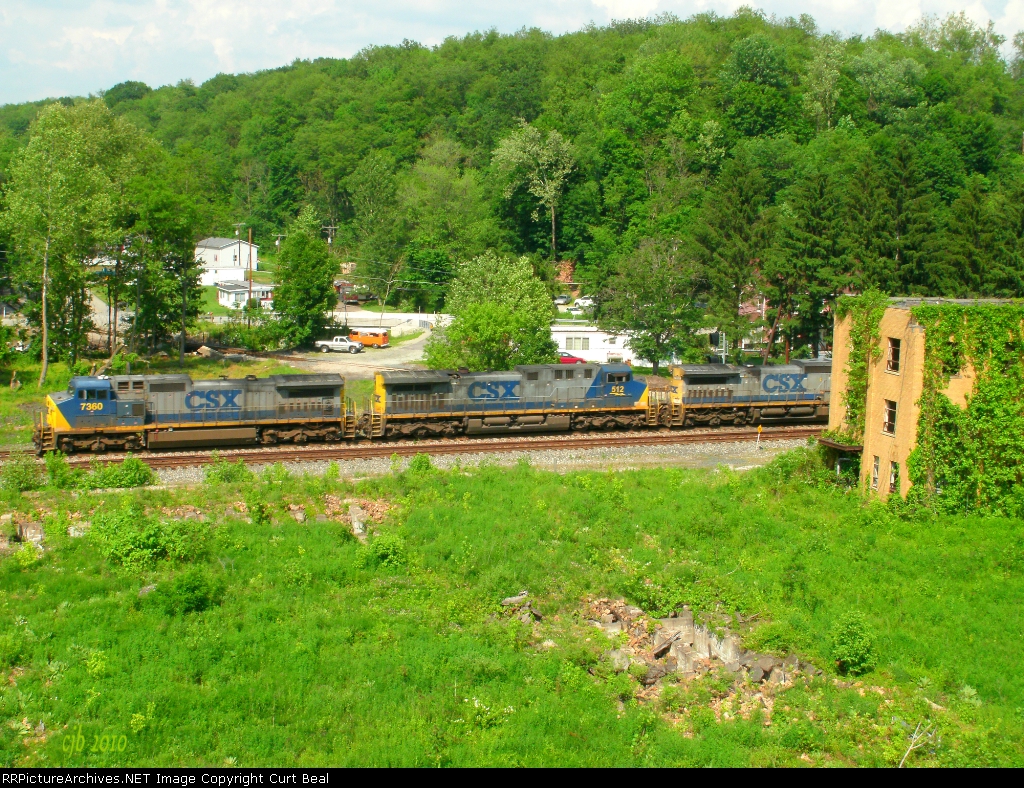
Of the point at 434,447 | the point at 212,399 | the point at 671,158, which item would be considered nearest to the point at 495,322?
the point at 434,447

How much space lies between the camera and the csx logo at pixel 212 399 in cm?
2969

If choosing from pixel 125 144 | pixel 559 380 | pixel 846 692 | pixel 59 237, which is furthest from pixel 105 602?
pixel 125 144

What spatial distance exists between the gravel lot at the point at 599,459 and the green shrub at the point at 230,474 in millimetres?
899

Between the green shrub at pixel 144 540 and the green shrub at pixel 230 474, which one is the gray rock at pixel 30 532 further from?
the green shrub at pixel 230 474

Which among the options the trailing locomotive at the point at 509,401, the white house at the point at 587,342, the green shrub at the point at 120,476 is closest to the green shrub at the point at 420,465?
the trailing locomotive at the point at 509,401

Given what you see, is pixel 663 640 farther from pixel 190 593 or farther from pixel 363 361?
pixel 363 361

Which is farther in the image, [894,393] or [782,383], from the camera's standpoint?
[782,383]

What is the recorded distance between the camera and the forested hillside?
146 feet

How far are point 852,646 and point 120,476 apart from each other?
19.7 meters

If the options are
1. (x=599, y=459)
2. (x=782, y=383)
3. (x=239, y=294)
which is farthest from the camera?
(x=239, y=294)

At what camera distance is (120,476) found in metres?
25.1

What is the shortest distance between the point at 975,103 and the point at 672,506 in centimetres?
8433

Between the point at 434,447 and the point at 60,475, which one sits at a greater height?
the point at 60,475

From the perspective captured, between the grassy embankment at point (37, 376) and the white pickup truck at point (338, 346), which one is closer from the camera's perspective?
the grassy embankment at point (37, 376)
